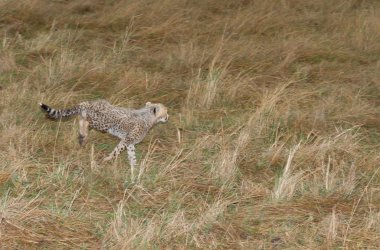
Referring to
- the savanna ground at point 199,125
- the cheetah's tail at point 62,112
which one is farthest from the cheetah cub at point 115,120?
the savanna ground at point 199,125

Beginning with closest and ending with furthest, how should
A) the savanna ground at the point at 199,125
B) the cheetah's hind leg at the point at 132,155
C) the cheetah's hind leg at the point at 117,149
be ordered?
the savanna ground at the point at 199,125 < the cheetah's hind leg at the point at 132,155 < the cheetah's hind leg at the point at 117,149

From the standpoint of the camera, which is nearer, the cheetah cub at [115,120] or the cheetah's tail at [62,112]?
the cheetah cub at [115,120]

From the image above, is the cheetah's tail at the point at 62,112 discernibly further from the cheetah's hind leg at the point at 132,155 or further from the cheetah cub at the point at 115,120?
the cheetah's hind leg at the point at 132,155

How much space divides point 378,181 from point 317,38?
354cm

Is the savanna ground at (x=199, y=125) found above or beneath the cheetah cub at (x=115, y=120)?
beneath

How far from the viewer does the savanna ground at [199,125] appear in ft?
16.3

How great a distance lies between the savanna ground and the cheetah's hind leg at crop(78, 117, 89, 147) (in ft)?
0.24

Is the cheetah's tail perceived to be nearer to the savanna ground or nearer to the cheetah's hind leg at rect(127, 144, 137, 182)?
the savanna ground

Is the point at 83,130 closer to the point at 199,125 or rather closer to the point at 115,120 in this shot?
the point at 115,120

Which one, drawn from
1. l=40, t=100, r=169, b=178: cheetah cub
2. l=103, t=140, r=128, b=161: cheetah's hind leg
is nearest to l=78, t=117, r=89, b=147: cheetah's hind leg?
l=40, t=100, r=169, b=178: cheetah cub

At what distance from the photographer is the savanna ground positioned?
4.98 m

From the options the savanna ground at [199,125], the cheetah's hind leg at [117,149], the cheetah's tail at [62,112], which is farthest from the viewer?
the cheetah's tail at [62,112]

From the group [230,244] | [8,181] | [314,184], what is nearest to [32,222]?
[8,181]

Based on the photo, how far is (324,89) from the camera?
7.66 meters
